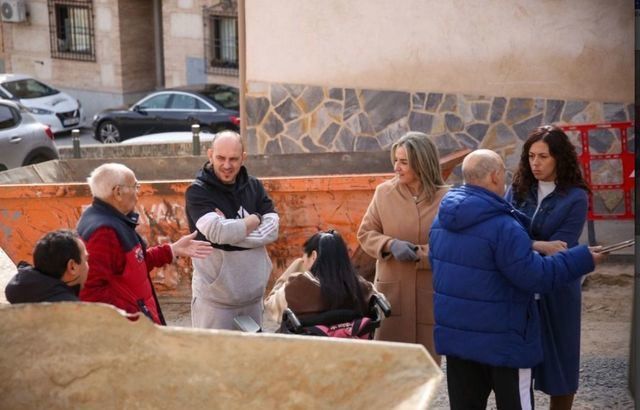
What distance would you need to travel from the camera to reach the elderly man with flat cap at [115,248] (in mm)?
5516

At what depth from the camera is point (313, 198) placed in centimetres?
923

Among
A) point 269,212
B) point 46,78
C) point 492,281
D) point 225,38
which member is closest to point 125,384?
point 492,281

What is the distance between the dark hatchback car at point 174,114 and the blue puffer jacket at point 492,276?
15201 millimetres

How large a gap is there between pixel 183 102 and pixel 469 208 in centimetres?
1633

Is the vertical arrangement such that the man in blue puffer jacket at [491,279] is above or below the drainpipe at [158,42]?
below

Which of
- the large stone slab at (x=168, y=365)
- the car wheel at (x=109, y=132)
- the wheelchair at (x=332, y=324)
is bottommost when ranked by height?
the car wheel at (x=109, y=132)

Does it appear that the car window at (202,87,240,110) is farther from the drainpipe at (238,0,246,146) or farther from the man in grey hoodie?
the man in grey hoodie

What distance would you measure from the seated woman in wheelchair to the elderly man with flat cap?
726 mm

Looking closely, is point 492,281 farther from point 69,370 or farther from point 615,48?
point 615,48

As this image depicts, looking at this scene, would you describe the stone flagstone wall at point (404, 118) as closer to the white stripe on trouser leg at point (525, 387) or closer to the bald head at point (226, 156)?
the bald head at point (226, 156)

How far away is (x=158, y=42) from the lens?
26594 millimetres

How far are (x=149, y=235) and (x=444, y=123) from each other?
4622 mm

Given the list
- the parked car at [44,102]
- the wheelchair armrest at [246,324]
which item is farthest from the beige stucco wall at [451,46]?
the parked car at [44,102]

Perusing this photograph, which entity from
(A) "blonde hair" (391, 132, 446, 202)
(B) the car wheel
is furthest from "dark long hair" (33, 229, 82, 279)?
(B) the car wheel
